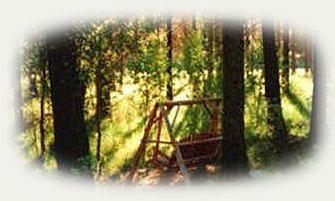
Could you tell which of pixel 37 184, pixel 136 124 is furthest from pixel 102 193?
pixel 136 124

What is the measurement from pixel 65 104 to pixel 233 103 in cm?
268

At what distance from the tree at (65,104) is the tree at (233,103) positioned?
7.74 ft

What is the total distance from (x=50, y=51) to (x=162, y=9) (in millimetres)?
13673

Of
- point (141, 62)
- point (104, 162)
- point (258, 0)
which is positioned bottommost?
point (104, 162)

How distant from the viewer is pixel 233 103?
9852 millimetres

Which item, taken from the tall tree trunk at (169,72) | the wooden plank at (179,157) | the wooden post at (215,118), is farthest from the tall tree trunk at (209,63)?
the wooden plank at (179,157)

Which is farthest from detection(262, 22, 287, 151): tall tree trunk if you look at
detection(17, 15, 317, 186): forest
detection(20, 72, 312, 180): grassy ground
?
detection(20, 72, 312, 180): grassy ground

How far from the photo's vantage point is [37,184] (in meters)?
8.66

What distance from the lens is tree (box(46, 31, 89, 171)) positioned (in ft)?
28.7

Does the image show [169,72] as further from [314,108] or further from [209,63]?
[314,108]

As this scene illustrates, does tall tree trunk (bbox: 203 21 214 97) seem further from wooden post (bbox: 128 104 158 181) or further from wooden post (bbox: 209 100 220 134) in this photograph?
wooden post (bbox: 128 104 158 181)

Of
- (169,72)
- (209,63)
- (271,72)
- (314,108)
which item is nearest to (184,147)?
(314,108)

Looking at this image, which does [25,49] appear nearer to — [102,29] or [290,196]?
[102,29]

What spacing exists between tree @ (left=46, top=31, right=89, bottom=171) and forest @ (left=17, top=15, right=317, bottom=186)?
0.6 inches
